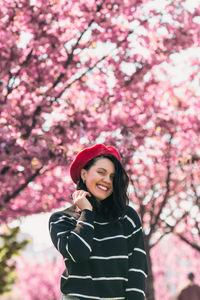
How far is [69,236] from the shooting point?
2410mm

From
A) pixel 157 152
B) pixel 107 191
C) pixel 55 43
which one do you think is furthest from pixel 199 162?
pixel 107 191

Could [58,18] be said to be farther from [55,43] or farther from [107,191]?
[107,191]

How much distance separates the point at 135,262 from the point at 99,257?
0.74 ft

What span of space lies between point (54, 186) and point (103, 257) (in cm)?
691

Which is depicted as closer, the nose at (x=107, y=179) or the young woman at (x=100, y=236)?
the young woman at (x=100, y=236)

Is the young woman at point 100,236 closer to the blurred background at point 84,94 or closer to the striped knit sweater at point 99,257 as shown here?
the striped knit sweater at point 99,257

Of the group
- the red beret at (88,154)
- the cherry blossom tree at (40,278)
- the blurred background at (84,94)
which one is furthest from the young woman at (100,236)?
the cherry blossom tree at (40,278)

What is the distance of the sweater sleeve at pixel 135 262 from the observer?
243 cm

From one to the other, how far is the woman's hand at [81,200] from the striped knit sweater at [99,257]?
51 mm

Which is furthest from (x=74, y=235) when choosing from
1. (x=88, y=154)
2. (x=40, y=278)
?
(x=40, y=278)

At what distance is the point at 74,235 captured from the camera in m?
2.38

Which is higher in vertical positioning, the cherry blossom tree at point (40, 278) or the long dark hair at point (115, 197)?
the cherry blossom tree at point (40, 278)

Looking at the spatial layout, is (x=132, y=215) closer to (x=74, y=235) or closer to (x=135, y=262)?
(x=135, y=262)

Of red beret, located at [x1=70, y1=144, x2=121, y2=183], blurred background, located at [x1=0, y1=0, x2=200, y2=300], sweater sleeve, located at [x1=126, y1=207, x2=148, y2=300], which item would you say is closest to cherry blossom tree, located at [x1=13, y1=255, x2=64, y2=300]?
blurred background, located at [x1=0, y1=0, x2=200, y2=300]
